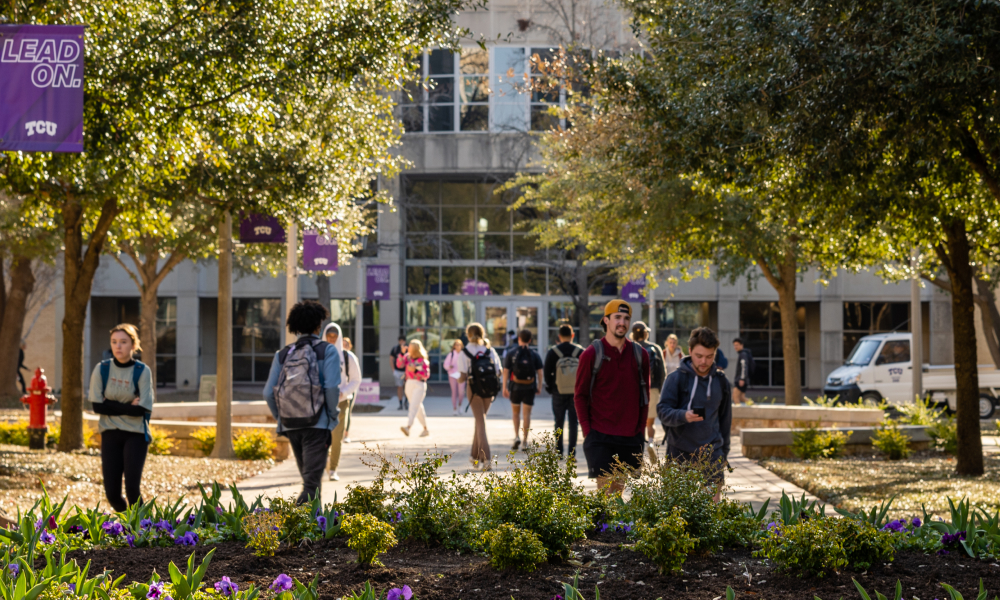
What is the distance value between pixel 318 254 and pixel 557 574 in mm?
11490

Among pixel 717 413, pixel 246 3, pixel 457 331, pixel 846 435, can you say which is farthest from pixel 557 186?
pixel 457 331

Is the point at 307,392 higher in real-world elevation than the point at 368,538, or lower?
higher

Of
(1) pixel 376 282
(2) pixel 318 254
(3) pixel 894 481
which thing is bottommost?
(3) pixel 894 481

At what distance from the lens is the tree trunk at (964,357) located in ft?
35.9

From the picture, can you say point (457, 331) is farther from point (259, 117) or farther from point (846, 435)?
point (259, 117)

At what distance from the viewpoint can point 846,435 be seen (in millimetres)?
13148

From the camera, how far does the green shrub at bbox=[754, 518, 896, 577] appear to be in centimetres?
415

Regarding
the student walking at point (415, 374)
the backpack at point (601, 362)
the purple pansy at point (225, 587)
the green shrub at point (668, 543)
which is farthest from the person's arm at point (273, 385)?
the student walking at point (415, 374)

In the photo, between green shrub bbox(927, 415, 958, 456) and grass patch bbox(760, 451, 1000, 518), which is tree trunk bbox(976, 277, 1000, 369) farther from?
grass patch bbox(760, 451, 1000, 518)

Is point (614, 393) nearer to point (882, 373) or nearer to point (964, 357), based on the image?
point (964, 357)

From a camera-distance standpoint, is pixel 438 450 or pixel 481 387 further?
pixel 438 450

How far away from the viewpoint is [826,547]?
162 inches

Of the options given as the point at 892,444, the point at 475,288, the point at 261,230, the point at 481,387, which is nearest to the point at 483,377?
the point at 481,387

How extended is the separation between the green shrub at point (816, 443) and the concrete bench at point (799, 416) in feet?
6.33
